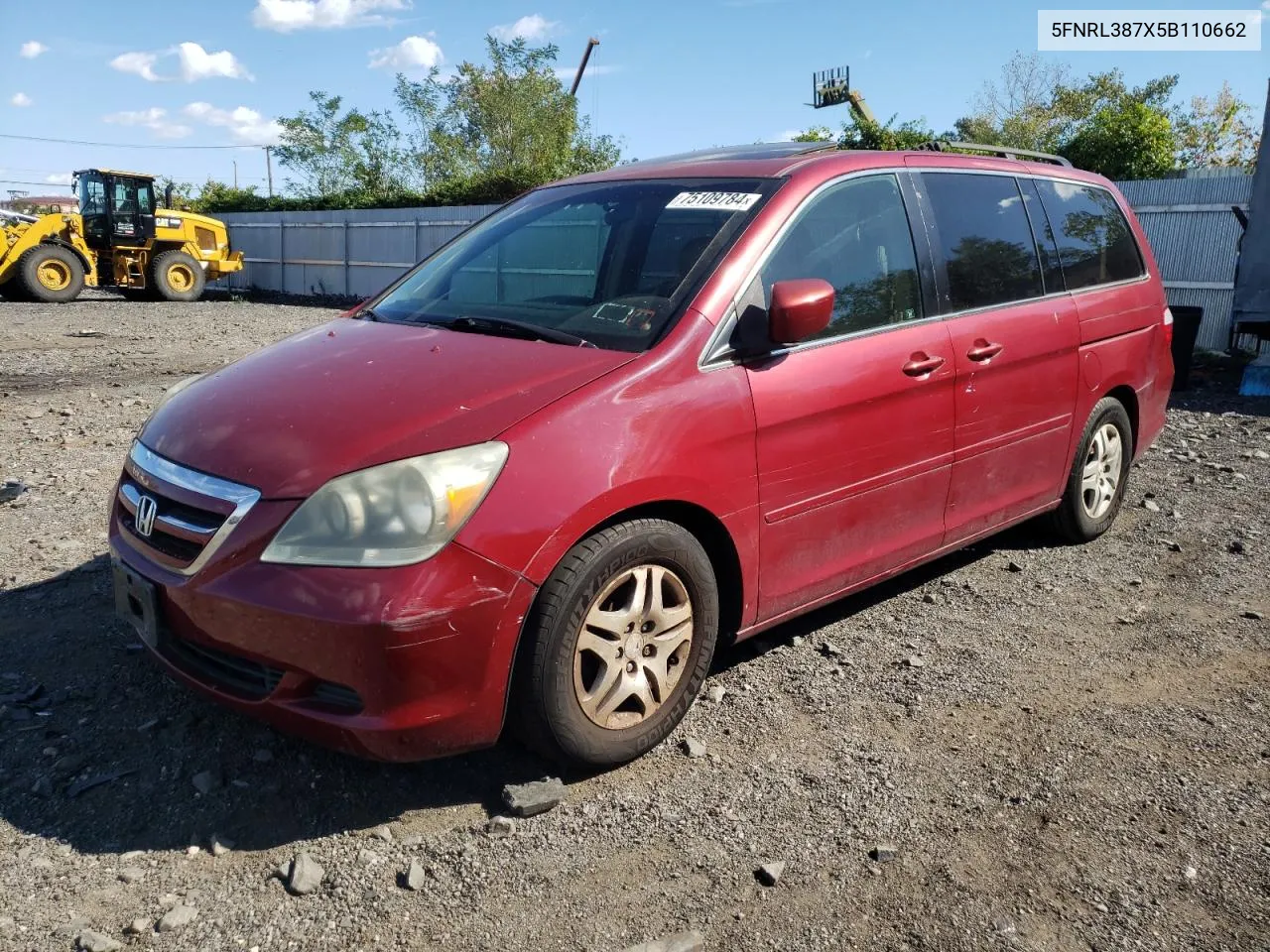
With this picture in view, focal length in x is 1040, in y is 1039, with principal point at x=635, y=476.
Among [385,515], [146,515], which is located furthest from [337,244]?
[385,515]

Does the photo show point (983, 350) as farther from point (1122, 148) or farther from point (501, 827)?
point (1122, 148)

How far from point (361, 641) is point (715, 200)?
6.47 feet

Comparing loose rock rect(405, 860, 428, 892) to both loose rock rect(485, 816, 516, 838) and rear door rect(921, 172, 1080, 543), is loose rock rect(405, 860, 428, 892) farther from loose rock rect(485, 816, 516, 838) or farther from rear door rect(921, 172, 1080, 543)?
rear door rect(921, 172, 1080, 543)

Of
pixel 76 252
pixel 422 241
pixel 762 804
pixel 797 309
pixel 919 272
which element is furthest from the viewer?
pixel 422 241

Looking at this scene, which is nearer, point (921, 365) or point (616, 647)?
point (616, 647)

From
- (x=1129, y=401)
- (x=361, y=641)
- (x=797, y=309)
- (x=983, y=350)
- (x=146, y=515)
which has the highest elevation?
(x=797, y=309)

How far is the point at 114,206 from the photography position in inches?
900

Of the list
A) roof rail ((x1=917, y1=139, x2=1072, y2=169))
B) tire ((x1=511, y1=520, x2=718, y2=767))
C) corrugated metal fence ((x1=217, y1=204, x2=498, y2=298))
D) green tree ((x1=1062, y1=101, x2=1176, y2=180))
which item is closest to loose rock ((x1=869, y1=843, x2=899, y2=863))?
tire ((x1=511, y1=520, x2=718, y2=767))

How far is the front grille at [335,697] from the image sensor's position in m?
2.66

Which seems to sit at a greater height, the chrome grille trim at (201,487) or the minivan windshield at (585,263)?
the minivan windshield at (585,263)

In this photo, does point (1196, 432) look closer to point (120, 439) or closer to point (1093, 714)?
point (1093, 714)

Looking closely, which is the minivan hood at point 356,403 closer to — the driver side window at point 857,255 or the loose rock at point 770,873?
the driver side window at point 857,255

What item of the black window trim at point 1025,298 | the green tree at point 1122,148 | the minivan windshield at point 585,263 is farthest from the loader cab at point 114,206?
the black window trim at point 1025,298

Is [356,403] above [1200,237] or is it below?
below
